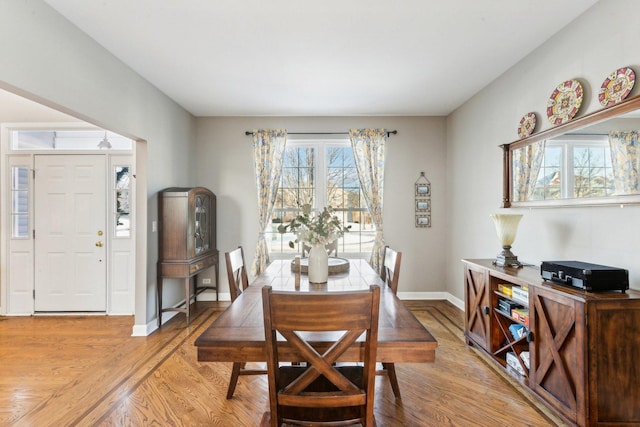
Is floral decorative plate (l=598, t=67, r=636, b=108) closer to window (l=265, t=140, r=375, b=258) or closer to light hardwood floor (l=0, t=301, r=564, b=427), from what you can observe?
light hardwood floor (l=0, t=301, r=564, b=427)

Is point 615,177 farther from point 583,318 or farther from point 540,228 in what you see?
point 583,318

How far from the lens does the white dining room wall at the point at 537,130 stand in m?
1.96

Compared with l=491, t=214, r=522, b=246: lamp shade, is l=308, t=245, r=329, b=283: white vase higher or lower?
lower

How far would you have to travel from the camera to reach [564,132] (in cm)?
237

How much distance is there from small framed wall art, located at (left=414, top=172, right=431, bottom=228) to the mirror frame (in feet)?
4.80

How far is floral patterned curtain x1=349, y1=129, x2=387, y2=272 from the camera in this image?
4.47 m

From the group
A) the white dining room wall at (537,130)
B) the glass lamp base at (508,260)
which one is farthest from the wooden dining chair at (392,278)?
the white dining room wall at (537,130)

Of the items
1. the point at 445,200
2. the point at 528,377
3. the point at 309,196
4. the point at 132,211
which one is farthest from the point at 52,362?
the point at 445,200

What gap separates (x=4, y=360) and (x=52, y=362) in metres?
0.44

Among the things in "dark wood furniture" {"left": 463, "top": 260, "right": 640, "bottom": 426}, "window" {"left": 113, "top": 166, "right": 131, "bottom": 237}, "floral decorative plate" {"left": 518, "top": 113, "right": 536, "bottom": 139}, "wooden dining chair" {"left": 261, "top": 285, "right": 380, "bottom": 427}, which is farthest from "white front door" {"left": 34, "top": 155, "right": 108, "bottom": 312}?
"floral decorative plate" {"left": 518, "top": 113, "right": 536, "bottom": 139}

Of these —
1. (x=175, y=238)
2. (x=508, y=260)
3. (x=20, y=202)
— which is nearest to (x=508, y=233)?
(x=508, y=260)

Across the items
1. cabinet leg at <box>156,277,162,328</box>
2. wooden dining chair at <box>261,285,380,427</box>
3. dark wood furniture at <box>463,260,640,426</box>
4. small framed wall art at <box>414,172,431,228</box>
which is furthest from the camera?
small framed wall art at <box>414,172,431,228</box>

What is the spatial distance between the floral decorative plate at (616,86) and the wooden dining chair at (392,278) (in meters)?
1.67

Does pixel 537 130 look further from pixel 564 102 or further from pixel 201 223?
pixel 201 223
